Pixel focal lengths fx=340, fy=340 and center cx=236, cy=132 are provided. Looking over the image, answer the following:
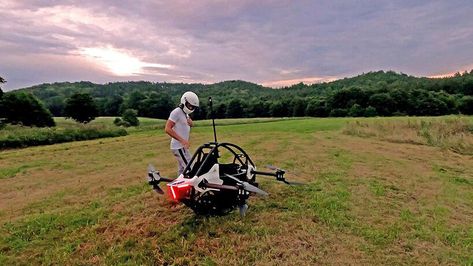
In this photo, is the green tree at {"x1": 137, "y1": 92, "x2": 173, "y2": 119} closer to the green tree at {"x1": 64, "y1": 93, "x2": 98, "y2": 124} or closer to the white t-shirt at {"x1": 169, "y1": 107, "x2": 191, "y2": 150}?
the green tree at {"x1": 64, "y1": 93, "x2": 98, "y2": 124}

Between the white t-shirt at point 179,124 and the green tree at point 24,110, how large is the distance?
5125 centimetres

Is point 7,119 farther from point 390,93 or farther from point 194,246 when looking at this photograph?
point 390,93

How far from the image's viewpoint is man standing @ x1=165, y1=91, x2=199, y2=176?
7.05m

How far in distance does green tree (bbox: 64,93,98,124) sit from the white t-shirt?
2386 inches

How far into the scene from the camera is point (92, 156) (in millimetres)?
20125

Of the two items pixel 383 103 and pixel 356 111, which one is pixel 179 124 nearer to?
pixel 356 111

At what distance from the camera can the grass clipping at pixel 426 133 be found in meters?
21.0

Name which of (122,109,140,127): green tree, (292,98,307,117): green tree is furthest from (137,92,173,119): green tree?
(292,98,307,117): green tree

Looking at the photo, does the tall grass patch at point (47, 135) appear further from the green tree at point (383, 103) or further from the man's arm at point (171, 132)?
the green tree at point (383, 103)

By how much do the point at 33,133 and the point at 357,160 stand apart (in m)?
29.6

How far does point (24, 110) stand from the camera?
51.8 meters

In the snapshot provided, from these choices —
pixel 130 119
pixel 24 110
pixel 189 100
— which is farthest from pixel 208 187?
pixel 130 119

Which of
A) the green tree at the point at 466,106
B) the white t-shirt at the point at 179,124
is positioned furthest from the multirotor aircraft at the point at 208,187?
the green tree at the point at 466,106

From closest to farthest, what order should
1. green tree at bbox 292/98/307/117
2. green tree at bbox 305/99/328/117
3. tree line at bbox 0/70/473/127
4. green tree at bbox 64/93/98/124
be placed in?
green tree at bbox 64/93/98/124 → tree line at bbox 0/70/473/127 → green tree at bbox 305/99/328/117 → green tree at bbox 292/98/307/117
